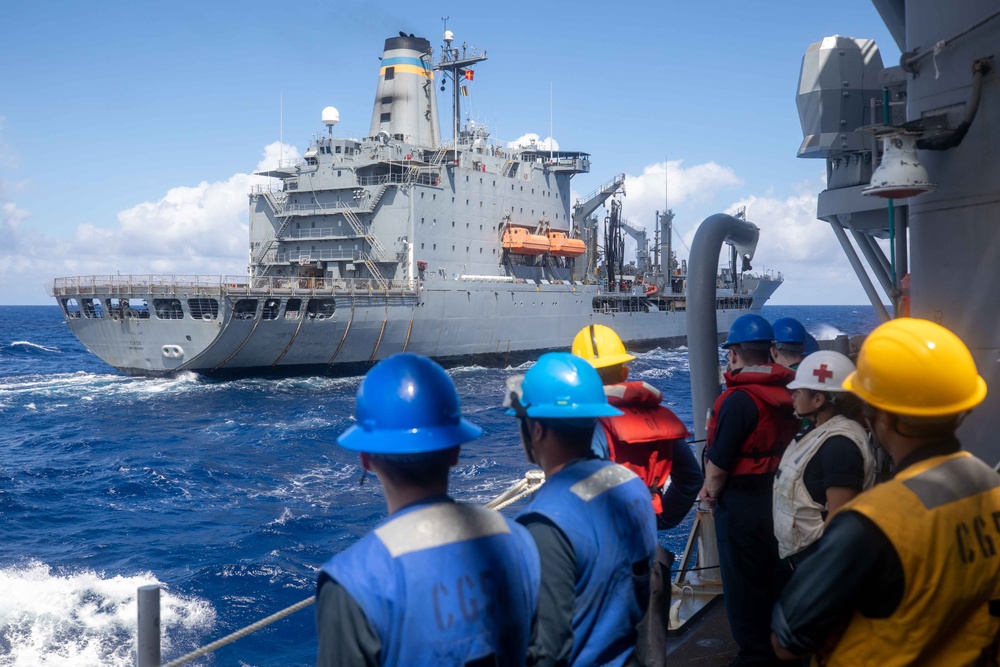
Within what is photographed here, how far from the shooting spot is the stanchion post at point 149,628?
2.33 metres

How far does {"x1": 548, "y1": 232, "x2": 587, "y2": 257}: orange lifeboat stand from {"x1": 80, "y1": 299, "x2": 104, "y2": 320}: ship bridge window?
17.5m

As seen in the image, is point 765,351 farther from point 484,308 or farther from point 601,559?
point 484,308

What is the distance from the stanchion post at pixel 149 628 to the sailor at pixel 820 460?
2247 mm

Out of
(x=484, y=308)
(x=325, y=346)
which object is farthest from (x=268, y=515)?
(x=484, y=308)

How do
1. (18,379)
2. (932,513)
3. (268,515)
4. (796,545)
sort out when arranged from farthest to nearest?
(18,379)
(268,515)
(796,545)
(932,513)

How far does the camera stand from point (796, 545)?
9.62 feet

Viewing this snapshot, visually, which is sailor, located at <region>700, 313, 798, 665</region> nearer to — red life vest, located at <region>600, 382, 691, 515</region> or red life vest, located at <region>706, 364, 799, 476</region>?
red life vest, located at <region>706, 364, 799, 476</region>

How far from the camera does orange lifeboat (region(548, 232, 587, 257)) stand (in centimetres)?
3322

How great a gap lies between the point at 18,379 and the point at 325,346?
39.5 ft

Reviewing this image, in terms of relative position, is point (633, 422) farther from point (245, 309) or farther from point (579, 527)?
point (245, 309)

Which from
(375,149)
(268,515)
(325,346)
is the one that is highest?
(375,149)

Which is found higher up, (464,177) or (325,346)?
(464,177)

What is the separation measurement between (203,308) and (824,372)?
23206mm

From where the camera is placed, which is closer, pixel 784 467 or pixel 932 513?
pixel 932 513
